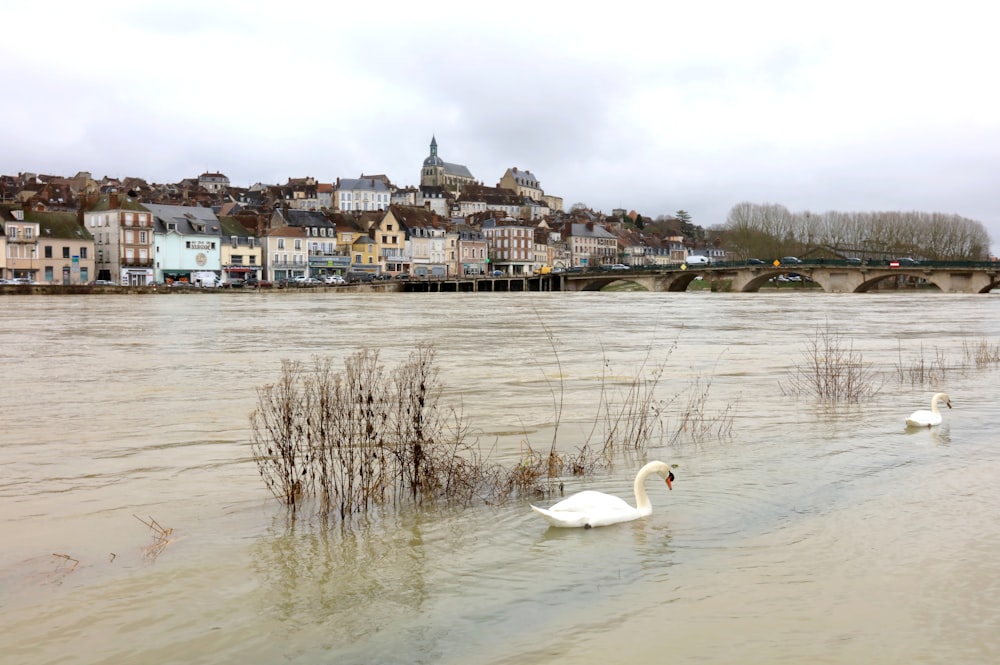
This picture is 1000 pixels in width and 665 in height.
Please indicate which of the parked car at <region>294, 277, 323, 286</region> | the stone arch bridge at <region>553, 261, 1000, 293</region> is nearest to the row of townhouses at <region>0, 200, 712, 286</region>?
the parked car at <region>294, 277, 323, 286</region>

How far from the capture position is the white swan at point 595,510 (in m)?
6.29

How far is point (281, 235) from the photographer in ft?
307

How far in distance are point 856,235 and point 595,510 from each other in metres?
115

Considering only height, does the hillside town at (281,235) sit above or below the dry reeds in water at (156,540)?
above

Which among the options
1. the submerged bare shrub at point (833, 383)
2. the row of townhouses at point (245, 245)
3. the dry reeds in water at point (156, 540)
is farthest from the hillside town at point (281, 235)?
the dry reeds in water at point (156, 540)

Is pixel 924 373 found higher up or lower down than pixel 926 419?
lower down

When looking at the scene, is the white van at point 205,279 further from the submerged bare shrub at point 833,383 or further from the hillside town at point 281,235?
the submerged bare shrub at point 833,383

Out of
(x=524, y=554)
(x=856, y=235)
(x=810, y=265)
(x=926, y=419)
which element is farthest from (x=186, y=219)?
(x=524, y=554)

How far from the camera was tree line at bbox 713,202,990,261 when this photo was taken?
10438cm

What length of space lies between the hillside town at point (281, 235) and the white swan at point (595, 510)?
239ft

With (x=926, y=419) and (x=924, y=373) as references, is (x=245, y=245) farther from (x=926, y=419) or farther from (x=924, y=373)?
(x=926, y=419)

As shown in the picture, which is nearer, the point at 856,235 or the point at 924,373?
the point at 924,373

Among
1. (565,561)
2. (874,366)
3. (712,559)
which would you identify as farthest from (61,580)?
(874,366)

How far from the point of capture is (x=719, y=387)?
14305 millimetres
